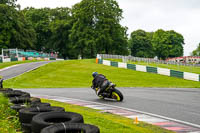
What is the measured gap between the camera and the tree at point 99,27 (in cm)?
5297

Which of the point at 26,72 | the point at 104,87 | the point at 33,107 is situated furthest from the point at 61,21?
the point at 33,107

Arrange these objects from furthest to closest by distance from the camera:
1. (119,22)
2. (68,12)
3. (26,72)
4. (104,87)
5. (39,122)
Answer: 1. (68,12)
2. (119,22)
3. (26,72)
4. (104,87)
5. (39,122)

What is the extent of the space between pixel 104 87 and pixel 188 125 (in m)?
5.02

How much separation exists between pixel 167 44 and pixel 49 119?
91.4 metres

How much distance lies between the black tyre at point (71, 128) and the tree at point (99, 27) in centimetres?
4767

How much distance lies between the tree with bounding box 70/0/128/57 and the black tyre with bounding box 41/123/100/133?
4767cm

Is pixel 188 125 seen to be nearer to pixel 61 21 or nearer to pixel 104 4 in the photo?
pixel 104 4

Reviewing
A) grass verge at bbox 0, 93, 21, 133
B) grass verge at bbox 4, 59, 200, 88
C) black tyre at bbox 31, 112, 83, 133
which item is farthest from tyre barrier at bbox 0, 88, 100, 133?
grass verge at bbox 4, 59, 200, 88

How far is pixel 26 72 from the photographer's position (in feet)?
93.1

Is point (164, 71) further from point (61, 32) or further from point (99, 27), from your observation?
point (61, 32)

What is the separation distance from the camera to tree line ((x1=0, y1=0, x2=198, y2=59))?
2090 inches

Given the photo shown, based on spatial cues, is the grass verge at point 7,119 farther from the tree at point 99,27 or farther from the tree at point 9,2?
the tree at point 9,2

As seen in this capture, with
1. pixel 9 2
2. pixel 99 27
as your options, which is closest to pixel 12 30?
pixel 9 2

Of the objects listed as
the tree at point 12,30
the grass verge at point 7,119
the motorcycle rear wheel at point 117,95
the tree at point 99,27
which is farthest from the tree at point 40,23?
the grass verge at point 7,119
